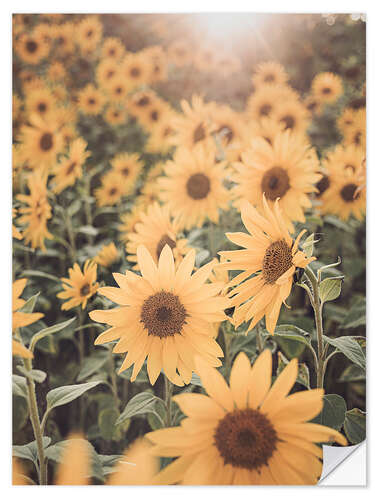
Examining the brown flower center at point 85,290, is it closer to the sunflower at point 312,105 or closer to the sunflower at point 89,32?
the sunflower at point 89,32

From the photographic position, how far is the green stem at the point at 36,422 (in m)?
0.92

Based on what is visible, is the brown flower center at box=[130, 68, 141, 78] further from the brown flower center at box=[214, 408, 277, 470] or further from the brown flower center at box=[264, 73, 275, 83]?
the brown flower center at box=[214, 408, 277, 470]

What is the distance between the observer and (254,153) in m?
1.31

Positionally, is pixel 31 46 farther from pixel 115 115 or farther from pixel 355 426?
pixel 355 426

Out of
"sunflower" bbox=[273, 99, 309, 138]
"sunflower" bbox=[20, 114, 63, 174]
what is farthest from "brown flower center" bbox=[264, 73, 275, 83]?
"sunflower" bbox=[20, 114, 63, 174]

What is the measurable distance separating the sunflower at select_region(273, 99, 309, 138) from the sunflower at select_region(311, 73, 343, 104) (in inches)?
4.4

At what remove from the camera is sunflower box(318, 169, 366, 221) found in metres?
1.37

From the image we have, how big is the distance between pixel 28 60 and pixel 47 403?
126cm

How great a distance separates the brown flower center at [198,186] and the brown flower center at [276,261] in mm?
535

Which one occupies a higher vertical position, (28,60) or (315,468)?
(28,60)

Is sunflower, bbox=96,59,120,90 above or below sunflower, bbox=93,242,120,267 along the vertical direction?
above
